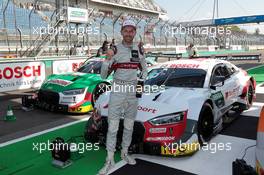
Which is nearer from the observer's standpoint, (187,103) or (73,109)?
(187,103)

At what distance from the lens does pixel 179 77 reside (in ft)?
17.1

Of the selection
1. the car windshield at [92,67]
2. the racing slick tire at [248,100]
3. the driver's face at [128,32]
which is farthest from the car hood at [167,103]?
the car windshield at [92,67]

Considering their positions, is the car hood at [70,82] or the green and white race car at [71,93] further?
the car hood at [70,82]

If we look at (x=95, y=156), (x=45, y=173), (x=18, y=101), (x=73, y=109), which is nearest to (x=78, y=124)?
(x=73, y=109)

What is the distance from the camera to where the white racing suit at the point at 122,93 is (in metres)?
3.78

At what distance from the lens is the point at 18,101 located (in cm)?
861

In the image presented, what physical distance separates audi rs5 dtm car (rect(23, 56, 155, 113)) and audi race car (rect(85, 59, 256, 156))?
1929 millimetres

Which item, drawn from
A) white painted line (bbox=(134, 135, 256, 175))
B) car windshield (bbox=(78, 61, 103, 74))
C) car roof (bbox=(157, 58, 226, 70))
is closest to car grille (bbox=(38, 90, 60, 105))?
car windshield (bbox=(78, 61, 103, 74))

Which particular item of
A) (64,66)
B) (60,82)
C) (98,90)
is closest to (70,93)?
(60,82)

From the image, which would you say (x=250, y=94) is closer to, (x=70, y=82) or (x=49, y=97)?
(x=70, y=82)

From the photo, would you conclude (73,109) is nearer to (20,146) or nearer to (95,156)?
(20,146)

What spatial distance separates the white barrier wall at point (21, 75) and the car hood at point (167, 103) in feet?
21.3

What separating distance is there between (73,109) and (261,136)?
179 inches

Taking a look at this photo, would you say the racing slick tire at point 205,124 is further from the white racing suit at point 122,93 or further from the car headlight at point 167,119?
the white racing suit at point 122,93
